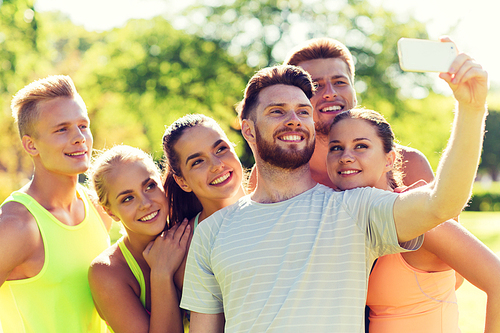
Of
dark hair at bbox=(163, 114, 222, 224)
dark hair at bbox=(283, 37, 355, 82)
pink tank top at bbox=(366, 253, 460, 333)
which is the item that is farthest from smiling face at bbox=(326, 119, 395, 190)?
dark hair at bbox=(283, 37, 355, 82)

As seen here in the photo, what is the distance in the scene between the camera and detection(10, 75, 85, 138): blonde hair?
3510mm

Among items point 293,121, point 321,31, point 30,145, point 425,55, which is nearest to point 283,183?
point 293,121

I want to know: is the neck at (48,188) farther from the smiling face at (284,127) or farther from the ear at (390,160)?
the ear at (390,160)

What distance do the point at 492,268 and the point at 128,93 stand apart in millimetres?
16855

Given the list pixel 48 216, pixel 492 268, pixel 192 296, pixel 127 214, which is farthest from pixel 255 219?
pixel 48 216

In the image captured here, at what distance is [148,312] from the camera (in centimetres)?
330

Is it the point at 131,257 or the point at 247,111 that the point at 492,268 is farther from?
the point at 131,257

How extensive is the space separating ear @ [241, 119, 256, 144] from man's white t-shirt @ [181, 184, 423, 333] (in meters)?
0.57

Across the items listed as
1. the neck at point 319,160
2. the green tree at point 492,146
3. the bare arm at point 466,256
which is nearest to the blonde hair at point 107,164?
the neck at point 319,160

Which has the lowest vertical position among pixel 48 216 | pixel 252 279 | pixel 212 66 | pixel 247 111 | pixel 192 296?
pixel 192 296

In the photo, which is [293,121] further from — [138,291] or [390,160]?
[138,291]

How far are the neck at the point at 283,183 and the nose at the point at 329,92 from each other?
1162 mm

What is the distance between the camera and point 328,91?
3945mm

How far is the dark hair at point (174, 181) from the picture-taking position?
348cm
